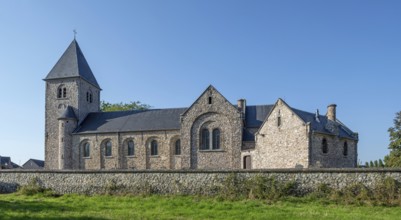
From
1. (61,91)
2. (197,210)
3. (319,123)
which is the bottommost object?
(197,210)

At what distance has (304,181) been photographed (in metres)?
21.8

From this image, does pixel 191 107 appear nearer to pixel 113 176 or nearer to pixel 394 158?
pixel 113 176

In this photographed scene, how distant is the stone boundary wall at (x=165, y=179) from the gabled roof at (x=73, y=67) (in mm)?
20423

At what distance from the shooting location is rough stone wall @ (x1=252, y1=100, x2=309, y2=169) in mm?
30344

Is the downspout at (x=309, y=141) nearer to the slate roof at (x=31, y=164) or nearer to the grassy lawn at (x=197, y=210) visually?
the grassy lawn at (x=197, y=210)

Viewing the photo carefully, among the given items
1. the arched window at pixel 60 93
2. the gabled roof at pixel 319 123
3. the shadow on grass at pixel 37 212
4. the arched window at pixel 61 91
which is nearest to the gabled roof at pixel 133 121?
the arched window at pixel 61 91

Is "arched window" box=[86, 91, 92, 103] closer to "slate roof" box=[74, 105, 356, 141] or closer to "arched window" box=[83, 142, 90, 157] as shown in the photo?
"slate roof" box=[74, 105, 356, 141]

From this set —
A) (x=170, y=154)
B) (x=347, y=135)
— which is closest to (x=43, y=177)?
(x=170, y=154)

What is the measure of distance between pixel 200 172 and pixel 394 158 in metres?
26.1

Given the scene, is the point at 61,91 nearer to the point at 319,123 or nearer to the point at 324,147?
the point at 319,123

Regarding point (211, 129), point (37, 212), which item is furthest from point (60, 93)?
point (37, 212)

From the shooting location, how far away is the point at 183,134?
38.9 meters

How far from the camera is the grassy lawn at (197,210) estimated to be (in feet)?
52.6

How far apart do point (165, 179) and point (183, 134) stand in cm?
1454
